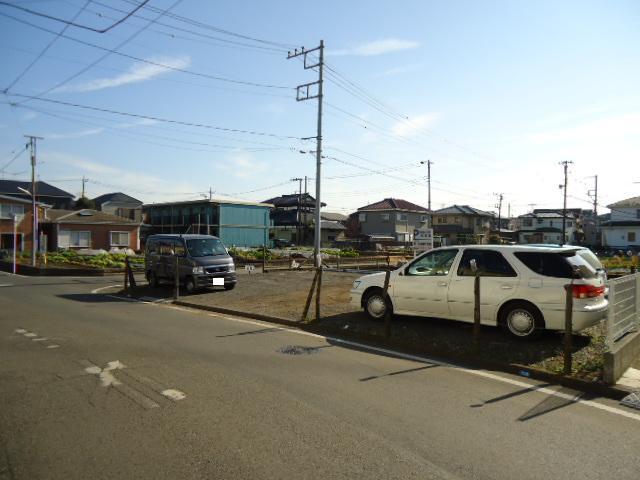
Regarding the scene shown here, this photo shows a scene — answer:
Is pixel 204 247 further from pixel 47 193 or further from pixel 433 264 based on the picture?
pixel 47 193

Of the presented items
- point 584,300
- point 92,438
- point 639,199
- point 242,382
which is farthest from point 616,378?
point 639,199

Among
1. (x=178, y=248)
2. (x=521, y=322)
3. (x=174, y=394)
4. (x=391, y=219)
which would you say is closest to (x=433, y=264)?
(x=521, y=322)

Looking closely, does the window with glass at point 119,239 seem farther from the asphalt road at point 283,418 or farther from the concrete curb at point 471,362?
the asphalt road at point 283,418

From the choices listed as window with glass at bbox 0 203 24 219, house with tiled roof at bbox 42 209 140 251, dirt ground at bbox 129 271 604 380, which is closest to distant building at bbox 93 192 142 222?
house with tiled roof at bbox 42 209 140 251

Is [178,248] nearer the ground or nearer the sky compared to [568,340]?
nearer the sky

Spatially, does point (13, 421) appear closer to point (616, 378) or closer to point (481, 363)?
point (481, 363)

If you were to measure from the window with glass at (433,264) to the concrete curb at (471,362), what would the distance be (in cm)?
142

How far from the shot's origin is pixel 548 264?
7105mm

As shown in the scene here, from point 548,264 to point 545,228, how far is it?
69.9 meters

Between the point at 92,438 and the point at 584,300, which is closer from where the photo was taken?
the point at 92,438

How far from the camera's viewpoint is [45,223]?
40125mm

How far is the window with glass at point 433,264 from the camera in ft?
26.7

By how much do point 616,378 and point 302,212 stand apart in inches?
2494

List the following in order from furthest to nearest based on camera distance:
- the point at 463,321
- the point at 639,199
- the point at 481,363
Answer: the point at 639,199
the point at 463,321
the point at 481,363
